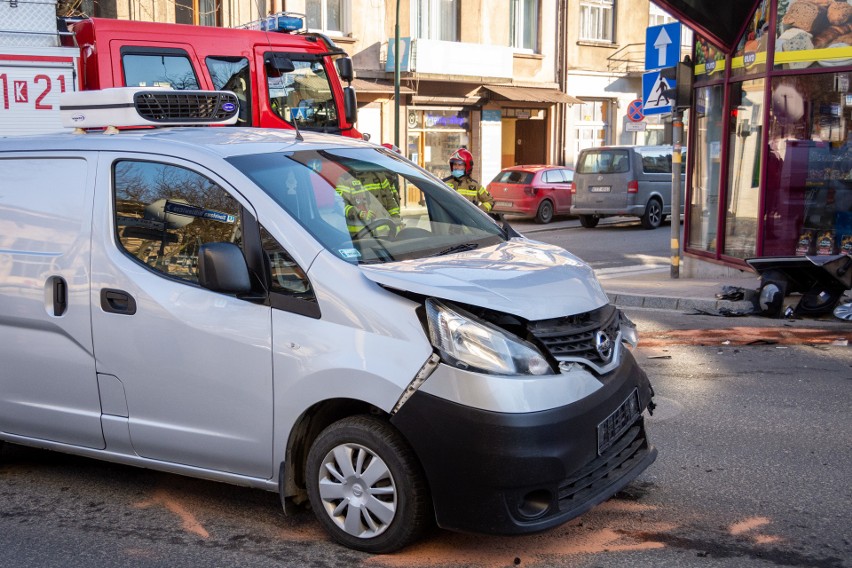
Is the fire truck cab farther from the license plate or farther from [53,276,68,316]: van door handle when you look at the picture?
the license plate

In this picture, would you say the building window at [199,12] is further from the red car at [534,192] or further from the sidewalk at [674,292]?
the sidewalk at [674,292]

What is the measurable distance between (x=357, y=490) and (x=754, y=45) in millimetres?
10450

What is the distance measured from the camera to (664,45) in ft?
44.4

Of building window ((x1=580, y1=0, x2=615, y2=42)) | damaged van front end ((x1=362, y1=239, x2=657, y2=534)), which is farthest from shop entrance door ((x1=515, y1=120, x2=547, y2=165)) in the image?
damaged van front end ((x1=362, y1=239, x2=657, y2=534))

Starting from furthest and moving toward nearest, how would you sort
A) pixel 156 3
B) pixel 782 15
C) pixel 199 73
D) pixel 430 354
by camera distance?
pixel 156 3, pixel 782 15, pixel 199 73, pixel 430 354

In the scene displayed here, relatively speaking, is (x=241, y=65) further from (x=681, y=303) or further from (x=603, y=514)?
(x=603, y=514)

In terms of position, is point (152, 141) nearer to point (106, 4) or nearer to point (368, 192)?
point (368, 192)

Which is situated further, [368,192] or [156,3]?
[156,3]

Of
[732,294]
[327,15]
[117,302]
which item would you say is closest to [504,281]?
[117,302]

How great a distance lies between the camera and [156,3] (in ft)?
79.5

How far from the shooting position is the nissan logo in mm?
4253

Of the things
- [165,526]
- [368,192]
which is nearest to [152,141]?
[368,192]

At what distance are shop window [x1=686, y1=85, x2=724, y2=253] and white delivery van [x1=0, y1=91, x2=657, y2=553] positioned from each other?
9.41 meters

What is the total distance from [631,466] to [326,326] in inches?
58.5
